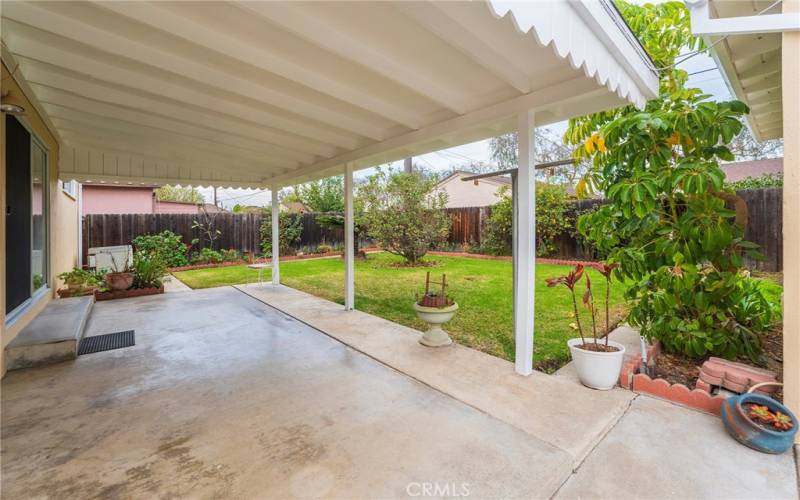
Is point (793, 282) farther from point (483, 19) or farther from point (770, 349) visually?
point (483, 19)

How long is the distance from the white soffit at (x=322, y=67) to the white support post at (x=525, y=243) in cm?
27

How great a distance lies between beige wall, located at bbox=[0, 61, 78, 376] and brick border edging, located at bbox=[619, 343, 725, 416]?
17.8 ft

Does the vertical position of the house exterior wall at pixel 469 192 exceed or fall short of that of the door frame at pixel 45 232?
it exceeds it

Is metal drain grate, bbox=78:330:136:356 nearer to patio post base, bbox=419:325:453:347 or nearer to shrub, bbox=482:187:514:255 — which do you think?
patio post base, bbox=419:325:453:347

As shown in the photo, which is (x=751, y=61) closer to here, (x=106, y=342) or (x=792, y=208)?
(x=792, y=208)

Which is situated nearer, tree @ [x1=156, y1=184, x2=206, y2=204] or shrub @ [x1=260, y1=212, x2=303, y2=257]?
shrub @ [x1=260, y1=212, x2=303, y2=257]

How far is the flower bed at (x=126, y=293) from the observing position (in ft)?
21.1

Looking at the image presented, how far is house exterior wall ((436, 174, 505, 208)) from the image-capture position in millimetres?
19438

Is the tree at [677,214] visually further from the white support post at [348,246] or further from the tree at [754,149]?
the tree at [754,149]

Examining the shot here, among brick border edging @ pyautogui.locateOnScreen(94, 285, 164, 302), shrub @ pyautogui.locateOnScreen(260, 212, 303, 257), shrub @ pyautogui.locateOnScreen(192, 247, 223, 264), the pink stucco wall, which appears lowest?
brick border edging @ pyautogui.locateOnScreen(94, 285, 164, 302)

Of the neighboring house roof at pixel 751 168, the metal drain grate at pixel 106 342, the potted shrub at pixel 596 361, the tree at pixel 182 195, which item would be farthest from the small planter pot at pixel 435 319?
the tree at pixel 182 195

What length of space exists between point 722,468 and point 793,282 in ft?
3.91

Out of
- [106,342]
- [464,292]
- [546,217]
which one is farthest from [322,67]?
[546,217]

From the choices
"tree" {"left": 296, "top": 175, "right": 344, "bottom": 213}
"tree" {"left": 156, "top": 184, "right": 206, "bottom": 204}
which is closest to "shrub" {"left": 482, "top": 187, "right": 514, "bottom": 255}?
"tree" {"left": 296, "top": 175, "right": 344, "bottom": 213}
